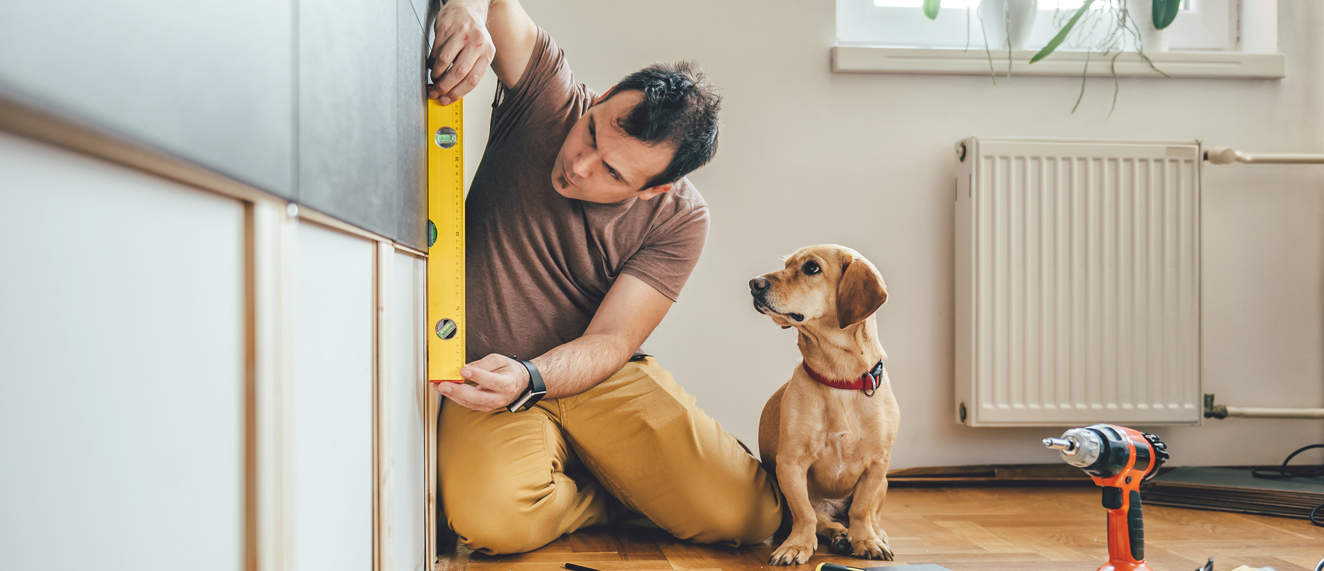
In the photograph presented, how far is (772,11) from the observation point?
6.42 feet

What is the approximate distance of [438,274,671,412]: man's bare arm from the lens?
3.47 feet

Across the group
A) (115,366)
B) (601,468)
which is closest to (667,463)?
(601,468)

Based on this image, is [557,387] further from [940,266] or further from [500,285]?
[940,266]

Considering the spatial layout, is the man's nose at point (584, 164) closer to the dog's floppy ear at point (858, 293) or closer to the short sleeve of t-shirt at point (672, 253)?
the short sleeve of t-shirt at point (672, 253)

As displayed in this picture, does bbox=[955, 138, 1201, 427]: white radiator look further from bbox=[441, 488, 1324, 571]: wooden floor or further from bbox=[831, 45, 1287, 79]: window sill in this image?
bbox=[441, 488, 1324, 571]: wooden floor

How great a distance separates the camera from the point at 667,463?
1.33 meters

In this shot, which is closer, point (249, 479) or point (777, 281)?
point (249, 479)

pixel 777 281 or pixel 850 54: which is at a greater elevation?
pixel 850 54

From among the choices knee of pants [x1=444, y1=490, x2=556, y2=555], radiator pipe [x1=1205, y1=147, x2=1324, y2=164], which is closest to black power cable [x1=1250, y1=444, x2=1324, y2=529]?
radiator pipe [x1=1205, y1=147, x2=1324, y2=164]

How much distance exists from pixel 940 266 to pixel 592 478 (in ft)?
3.79

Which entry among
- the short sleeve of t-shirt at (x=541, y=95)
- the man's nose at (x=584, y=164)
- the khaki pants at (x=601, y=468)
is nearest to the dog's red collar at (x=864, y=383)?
the khaki pants at (x=601, y=468)

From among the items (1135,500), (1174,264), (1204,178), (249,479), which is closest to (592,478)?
(1135,500)

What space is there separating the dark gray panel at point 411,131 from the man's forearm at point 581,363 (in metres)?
0.33

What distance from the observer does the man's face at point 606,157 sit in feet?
3.95
